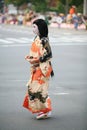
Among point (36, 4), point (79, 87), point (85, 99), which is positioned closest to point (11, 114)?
point (85, 99)

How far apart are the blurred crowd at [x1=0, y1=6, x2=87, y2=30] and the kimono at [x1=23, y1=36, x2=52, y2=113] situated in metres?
31.6

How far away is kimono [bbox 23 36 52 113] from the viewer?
8.85 m

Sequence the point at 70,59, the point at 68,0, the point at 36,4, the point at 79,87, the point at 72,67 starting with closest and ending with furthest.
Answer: the point at 79,87 → the point at 72,67 → the point at 70,59 → the point at 68,0 → the point at 36,4

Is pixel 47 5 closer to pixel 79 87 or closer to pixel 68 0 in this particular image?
pixel 68 0

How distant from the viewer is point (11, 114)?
367 inches

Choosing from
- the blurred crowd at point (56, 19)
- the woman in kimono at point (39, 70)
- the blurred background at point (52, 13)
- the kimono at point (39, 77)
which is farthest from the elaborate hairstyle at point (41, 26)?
the blurred background at point (52, 13)

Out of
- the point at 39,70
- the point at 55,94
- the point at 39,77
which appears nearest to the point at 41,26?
the point at 39,70

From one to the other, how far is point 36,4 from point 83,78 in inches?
1926

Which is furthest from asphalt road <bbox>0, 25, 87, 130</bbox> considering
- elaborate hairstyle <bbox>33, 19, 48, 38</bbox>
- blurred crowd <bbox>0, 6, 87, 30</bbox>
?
blurred crowd <bbox>0, 6, 87, 30</bbox>

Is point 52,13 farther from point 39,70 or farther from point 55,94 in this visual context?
point 39,70

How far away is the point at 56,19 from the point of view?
4738 centimetres

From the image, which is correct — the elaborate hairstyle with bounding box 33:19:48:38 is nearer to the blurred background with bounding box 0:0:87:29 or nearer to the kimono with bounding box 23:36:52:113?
the kimono with bounding box 23:36:52:113

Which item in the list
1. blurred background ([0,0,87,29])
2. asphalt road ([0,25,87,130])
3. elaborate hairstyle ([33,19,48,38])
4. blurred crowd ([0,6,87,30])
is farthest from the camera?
blurred background ([0,0,87,29])

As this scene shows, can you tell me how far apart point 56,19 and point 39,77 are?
38698mm
